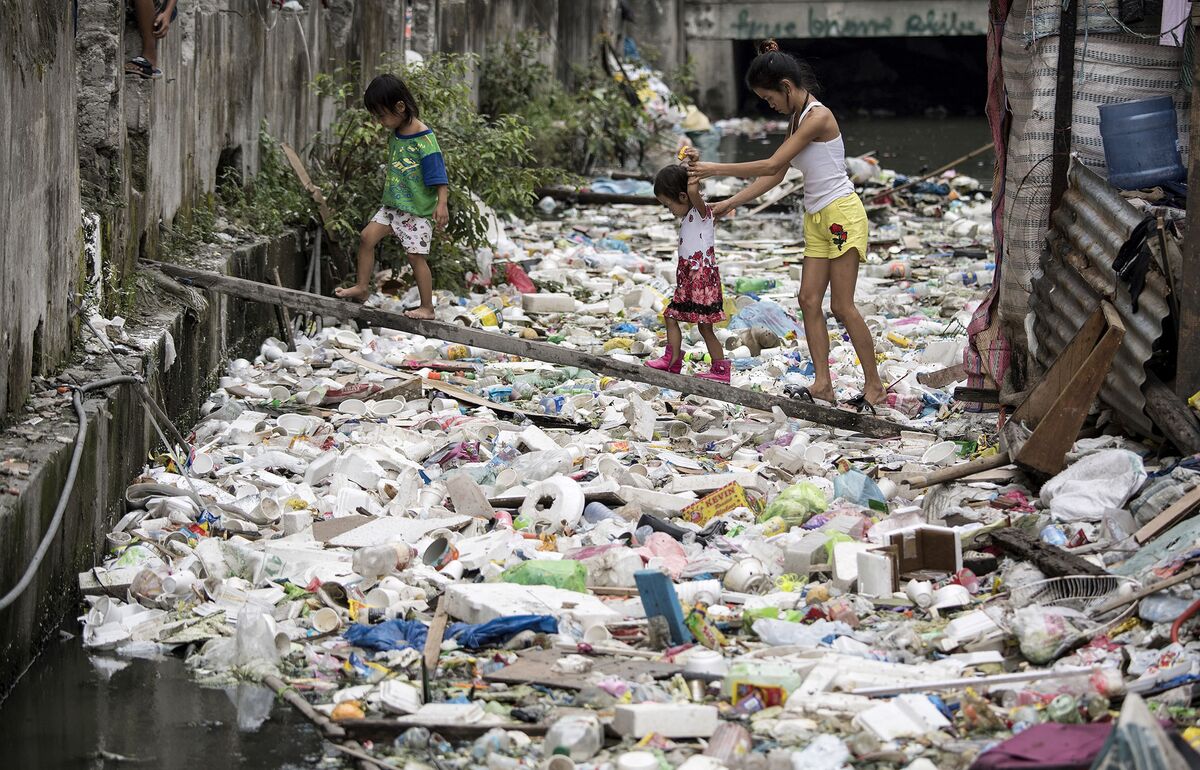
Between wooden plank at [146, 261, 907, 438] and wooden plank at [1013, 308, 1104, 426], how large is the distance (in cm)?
97

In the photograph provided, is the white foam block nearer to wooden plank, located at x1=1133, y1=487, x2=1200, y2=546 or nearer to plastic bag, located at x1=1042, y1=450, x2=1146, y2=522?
wooden plank, located at x1=1133, y1=487, x2=1200, y2=546

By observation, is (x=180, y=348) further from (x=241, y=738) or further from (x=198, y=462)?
(x=241, y=738)

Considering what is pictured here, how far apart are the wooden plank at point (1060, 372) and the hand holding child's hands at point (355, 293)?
3.87 metres

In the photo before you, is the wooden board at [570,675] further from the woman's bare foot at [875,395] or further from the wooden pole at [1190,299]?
the woman's bare foot at [875,395]

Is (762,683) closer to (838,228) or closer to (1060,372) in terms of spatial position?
(1060,372)

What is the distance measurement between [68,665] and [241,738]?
71cm

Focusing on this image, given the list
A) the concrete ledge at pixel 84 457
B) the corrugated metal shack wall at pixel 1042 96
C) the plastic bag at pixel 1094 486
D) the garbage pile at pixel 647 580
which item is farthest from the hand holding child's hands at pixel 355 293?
the plastic bag at pixel 1094 486

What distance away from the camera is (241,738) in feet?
12.0

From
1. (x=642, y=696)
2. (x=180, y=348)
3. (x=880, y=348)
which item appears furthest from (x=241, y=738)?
(x=880, y=348)

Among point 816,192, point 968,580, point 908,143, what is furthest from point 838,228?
point 908,143

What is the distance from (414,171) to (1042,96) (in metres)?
3.43

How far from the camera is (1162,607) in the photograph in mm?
3797

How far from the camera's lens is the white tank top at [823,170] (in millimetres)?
6336

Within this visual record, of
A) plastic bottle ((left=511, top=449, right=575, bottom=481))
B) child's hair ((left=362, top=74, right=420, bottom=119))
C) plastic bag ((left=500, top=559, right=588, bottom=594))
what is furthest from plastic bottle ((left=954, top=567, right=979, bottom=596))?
child's hair ((left=362, top=74, right=420, bottom=119))
